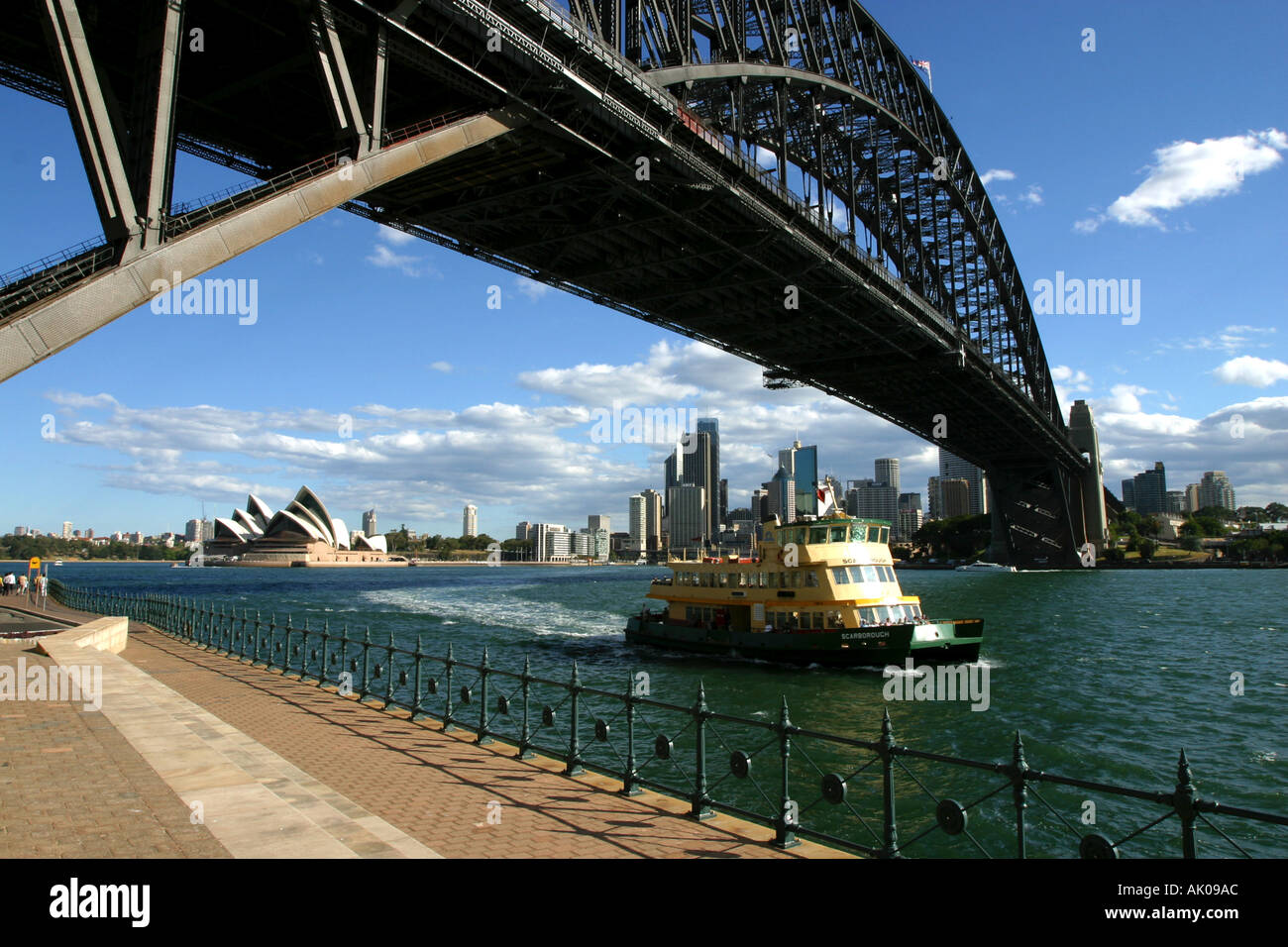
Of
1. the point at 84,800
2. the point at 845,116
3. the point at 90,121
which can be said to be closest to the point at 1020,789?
the point at 84,800

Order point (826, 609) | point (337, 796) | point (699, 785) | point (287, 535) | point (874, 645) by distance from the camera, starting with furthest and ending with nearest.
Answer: point (287, 535) → point (826, 609) → point (874, 645) → point (699, 785) → point (337, 796)

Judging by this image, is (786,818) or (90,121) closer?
(786,818)

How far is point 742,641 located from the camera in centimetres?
3069

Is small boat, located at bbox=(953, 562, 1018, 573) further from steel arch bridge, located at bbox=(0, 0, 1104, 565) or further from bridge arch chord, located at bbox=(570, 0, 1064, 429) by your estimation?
steel arch bridge, located at bbox=(0, 0, 1104, 565)

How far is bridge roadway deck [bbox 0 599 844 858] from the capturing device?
724 cm

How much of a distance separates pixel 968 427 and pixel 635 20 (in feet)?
227

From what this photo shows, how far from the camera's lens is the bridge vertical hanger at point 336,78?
1469 cm

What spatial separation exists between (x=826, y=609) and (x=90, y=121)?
995 inches

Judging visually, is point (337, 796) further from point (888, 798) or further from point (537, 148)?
point (537, 148)

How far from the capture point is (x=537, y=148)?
Result: 2397 cm

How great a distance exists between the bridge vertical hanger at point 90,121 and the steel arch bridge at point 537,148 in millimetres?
32

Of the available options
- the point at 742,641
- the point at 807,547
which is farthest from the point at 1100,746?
the point at 742,641

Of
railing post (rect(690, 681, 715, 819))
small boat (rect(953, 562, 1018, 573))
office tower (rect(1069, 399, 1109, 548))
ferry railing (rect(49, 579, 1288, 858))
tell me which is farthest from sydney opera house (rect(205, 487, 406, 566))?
railing post (rect(690, 681, 715, 819))
